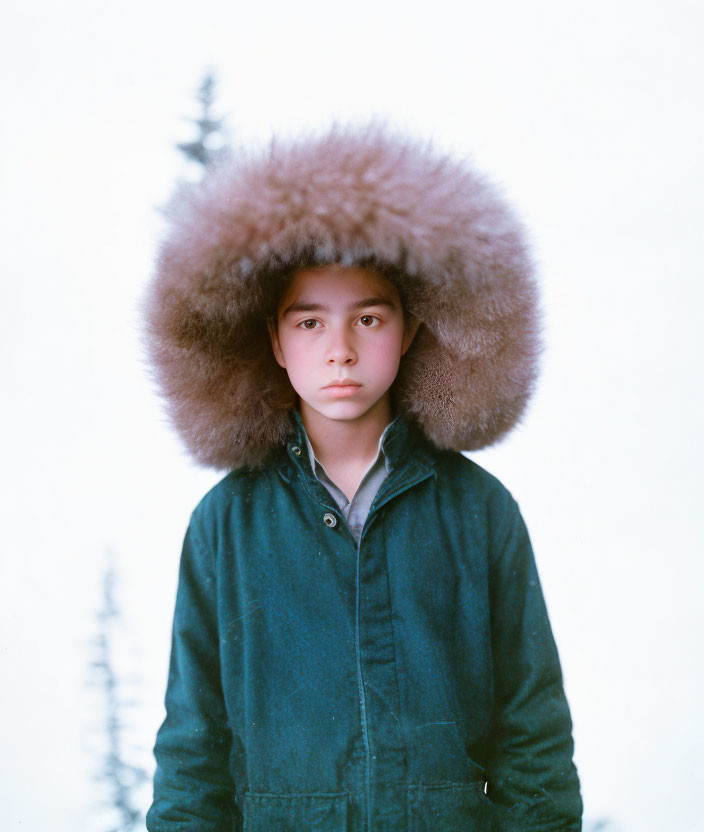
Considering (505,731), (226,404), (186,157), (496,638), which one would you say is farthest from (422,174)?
(505,731)

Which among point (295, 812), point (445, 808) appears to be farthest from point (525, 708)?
point (295, 812)

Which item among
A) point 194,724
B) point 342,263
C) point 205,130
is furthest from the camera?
point 205,130

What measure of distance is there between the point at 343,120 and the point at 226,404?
1.24ft

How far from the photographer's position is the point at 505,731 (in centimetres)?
112

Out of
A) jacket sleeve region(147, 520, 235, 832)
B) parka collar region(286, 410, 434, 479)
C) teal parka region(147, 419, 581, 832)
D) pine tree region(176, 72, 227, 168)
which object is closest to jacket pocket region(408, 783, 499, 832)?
teal parka region(147, 419, 581, 832)

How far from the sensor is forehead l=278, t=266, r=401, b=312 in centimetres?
102

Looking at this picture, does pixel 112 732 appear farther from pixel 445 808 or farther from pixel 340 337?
pixel 340 337

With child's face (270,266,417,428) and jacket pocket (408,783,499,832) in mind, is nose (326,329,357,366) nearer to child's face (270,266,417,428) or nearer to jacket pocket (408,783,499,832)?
child's face (270,266,417,428)

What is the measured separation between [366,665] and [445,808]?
0.62ft

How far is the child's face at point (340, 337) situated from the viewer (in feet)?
3.34

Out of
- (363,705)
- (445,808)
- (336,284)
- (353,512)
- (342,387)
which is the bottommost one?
(445,808)

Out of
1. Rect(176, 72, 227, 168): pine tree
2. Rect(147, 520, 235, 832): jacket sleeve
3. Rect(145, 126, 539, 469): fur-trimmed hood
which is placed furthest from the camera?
Rect(176, 72, 227, 168): pine tree

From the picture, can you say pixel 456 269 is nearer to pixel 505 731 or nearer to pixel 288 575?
pixel 288 575

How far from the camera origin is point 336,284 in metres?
1.02
